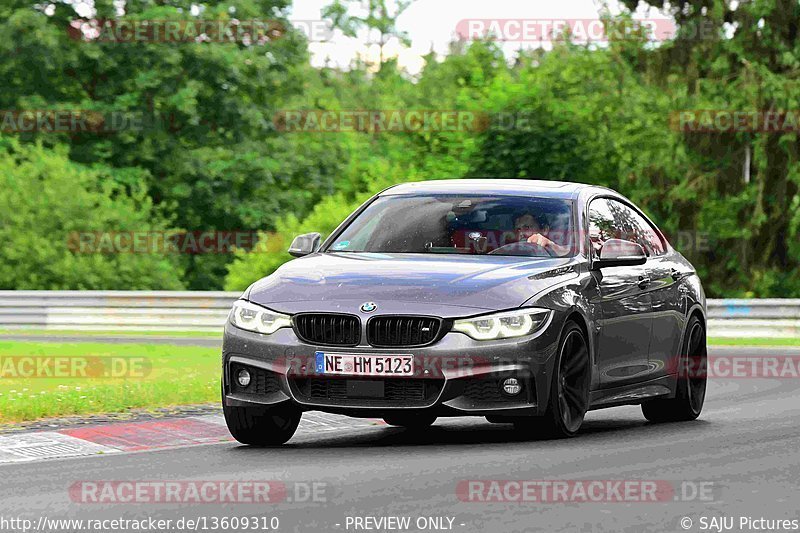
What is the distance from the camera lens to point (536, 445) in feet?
35.8

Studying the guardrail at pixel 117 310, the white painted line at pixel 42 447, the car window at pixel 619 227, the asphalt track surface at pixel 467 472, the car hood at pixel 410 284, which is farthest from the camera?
the guardrail at pixel 117 310

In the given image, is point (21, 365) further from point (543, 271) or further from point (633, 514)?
point (633, 514)

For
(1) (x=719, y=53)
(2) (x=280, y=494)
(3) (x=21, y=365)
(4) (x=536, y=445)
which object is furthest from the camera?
(1) (x=719, y=53)

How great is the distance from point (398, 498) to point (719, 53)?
35.4m

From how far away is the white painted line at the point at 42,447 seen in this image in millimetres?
10703

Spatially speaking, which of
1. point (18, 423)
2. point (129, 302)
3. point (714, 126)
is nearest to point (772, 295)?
point (714, 126)

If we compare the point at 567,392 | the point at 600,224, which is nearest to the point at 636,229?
the point at 600,224

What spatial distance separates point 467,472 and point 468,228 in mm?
2727
